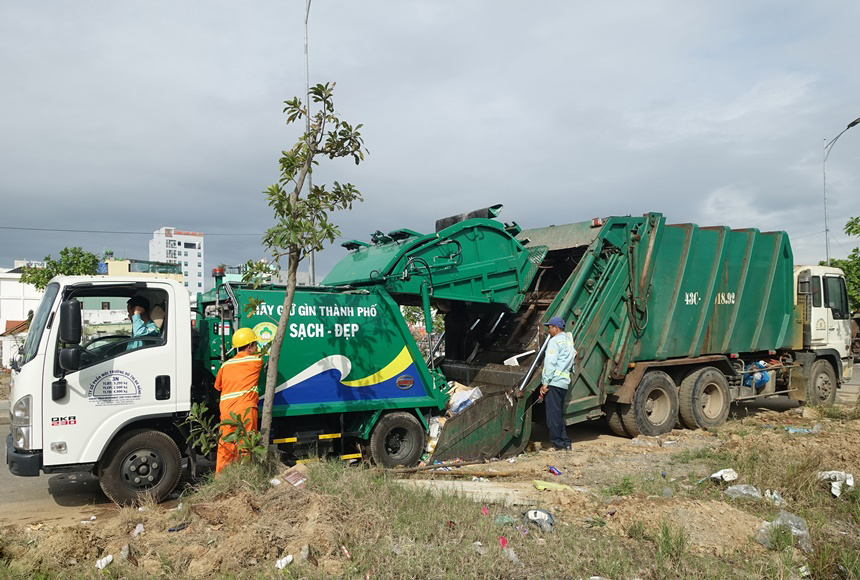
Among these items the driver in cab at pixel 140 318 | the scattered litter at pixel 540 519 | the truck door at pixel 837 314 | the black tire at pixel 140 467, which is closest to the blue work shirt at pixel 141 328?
the driver in cab at pixel 140 318

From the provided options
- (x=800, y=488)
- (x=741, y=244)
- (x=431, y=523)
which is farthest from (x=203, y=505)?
(x=741, y=244)

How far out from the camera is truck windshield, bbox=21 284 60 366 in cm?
525

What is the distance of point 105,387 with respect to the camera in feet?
17.5

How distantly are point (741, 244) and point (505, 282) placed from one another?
13.3 ft

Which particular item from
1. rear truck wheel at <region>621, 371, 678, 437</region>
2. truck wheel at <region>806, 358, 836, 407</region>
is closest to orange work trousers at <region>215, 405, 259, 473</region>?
rear truck wheel at <region>621, 371, 678, 437</region>

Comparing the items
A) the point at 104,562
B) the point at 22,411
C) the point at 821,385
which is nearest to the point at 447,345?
the point at 22,411

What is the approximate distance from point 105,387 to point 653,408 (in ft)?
21.2

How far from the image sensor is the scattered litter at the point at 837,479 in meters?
5.20

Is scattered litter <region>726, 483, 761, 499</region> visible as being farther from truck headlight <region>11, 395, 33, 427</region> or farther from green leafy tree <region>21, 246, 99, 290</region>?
green leafy tree <region>21, 246, 99, 290</region>

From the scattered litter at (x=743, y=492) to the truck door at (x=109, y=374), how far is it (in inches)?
182

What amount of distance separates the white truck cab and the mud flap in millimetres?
2544

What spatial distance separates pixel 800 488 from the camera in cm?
519

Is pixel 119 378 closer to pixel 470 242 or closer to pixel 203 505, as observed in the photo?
pixel 203 505

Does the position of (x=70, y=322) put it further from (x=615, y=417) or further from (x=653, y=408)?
(x=653, y=408)
